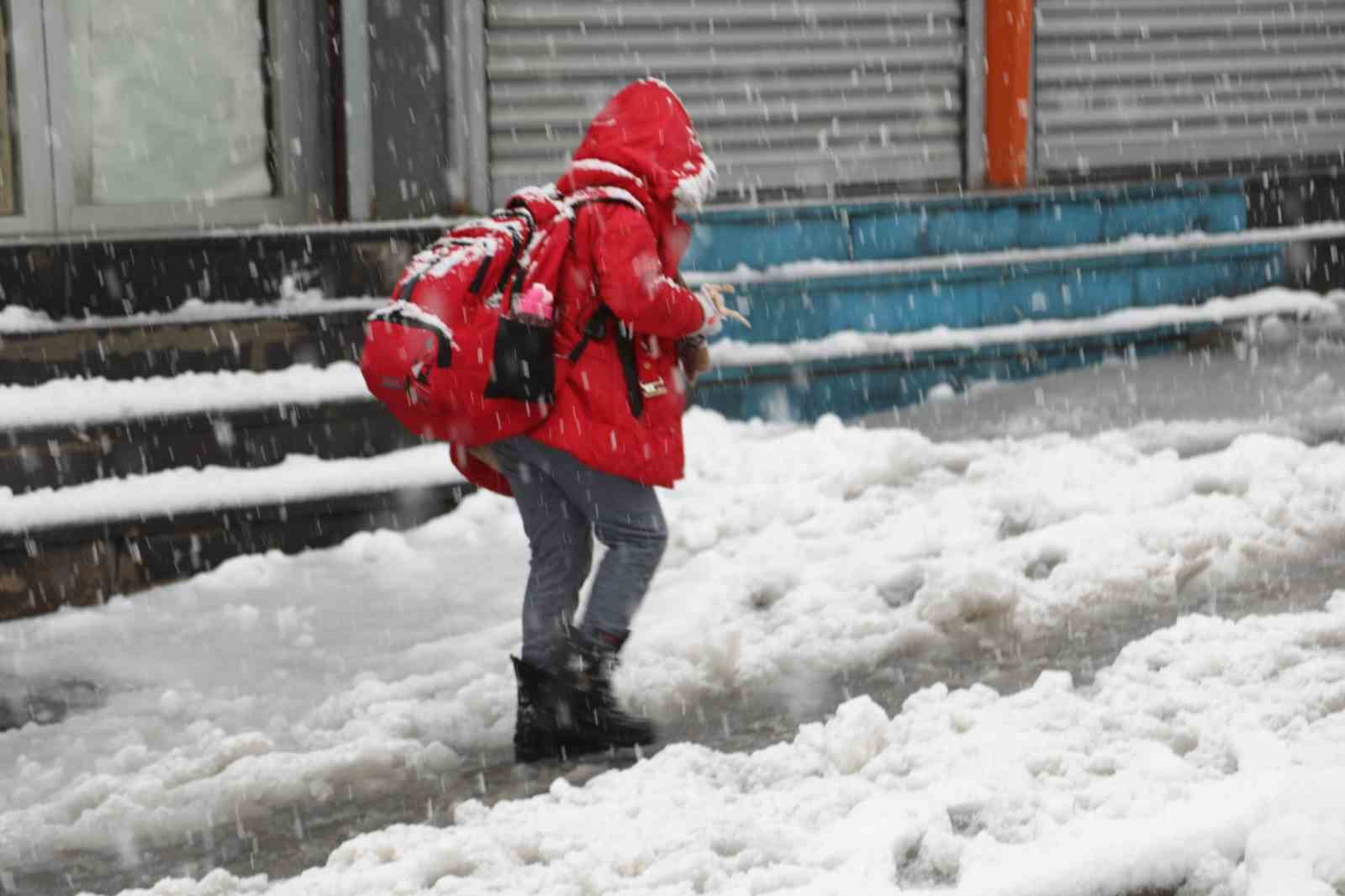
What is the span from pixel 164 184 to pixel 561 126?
5.87 ft


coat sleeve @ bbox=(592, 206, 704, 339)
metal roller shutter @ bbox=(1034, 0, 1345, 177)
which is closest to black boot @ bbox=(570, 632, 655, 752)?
coat sleeve @ bbox=(592, 206, 704, 339)

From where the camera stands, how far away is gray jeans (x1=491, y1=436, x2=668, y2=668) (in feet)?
14.7

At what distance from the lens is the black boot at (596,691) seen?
459 cm

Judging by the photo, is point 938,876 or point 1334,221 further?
point 1334,221

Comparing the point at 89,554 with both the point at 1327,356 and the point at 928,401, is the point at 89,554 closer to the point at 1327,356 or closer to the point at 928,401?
the point at 928,401

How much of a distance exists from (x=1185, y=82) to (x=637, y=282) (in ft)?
21.5

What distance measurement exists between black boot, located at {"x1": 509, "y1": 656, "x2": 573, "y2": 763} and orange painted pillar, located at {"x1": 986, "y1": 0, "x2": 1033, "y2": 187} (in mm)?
5395

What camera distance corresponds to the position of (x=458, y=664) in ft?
17.6

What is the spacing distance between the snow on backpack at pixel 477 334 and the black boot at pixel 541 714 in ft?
2.10

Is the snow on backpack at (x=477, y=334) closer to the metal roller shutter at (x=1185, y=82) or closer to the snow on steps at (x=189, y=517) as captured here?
the snow on steps at (x=189, y=517)

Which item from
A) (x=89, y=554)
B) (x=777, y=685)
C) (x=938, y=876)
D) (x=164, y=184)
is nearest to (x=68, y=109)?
(x=164, y=184)


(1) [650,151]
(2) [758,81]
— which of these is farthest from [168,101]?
(1) [650,151]

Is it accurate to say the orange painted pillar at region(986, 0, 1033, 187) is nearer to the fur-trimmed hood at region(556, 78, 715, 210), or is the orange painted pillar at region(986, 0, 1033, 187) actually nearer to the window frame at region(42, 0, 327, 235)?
the window frame at region(42, 0, 327, 235)

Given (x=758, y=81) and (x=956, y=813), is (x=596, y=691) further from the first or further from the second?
(x=758, y=81)
